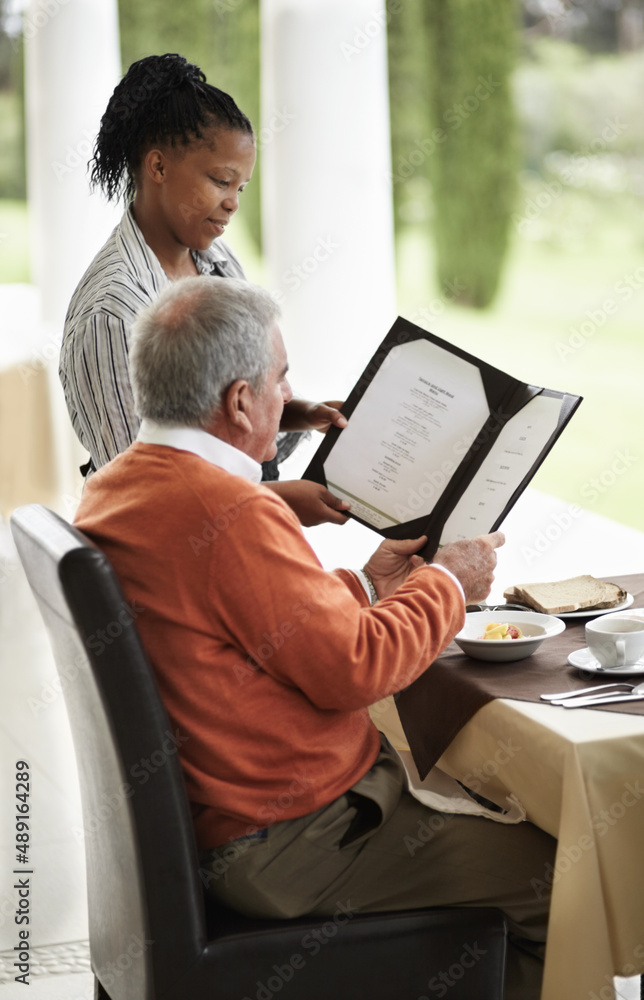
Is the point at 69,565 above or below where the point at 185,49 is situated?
below

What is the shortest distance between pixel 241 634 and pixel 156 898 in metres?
0.32

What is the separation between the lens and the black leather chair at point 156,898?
1.18 metres

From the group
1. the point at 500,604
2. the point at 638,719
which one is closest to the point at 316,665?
the point at 638,719

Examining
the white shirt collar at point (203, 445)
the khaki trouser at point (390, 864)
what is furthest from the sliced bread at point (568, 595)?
the white shirt collar at point (203, 445)

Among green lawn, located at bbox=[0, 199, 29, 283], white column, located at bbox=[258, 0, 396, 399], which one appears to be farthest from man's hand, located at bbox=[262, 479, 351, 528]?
green lawn, located at bbox=[0, 199, 29, 283]

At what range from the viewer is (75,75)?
378cm

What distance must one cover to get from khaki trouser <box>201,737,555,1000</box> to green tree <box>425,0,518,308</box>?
29.5 ft

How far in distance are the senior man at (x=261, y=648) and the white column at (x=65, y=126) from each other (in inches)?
95.7

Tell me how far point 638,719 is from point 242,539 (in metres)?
0.53

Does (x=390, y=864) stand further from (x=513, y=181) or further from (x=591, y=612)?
(x=513, y=181)

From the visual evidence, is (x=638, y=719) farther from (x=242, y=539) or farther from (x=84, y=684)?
(x=84, y=684)

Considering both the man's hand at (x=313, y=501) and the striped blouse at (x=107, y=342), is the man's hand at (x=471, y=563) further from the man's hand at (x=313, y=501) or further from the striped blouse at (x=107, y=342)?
the striped blouse at (x=107, y=342)

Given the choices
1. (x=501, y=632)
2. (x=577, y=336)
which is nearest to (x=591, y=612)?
(x=501, y=632)

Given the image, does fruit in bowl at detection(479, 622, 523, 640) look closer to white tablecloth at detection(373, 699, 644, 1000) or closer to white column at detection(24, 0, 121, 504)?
white tablecloth at detection(373, 699, 644, 1000)
